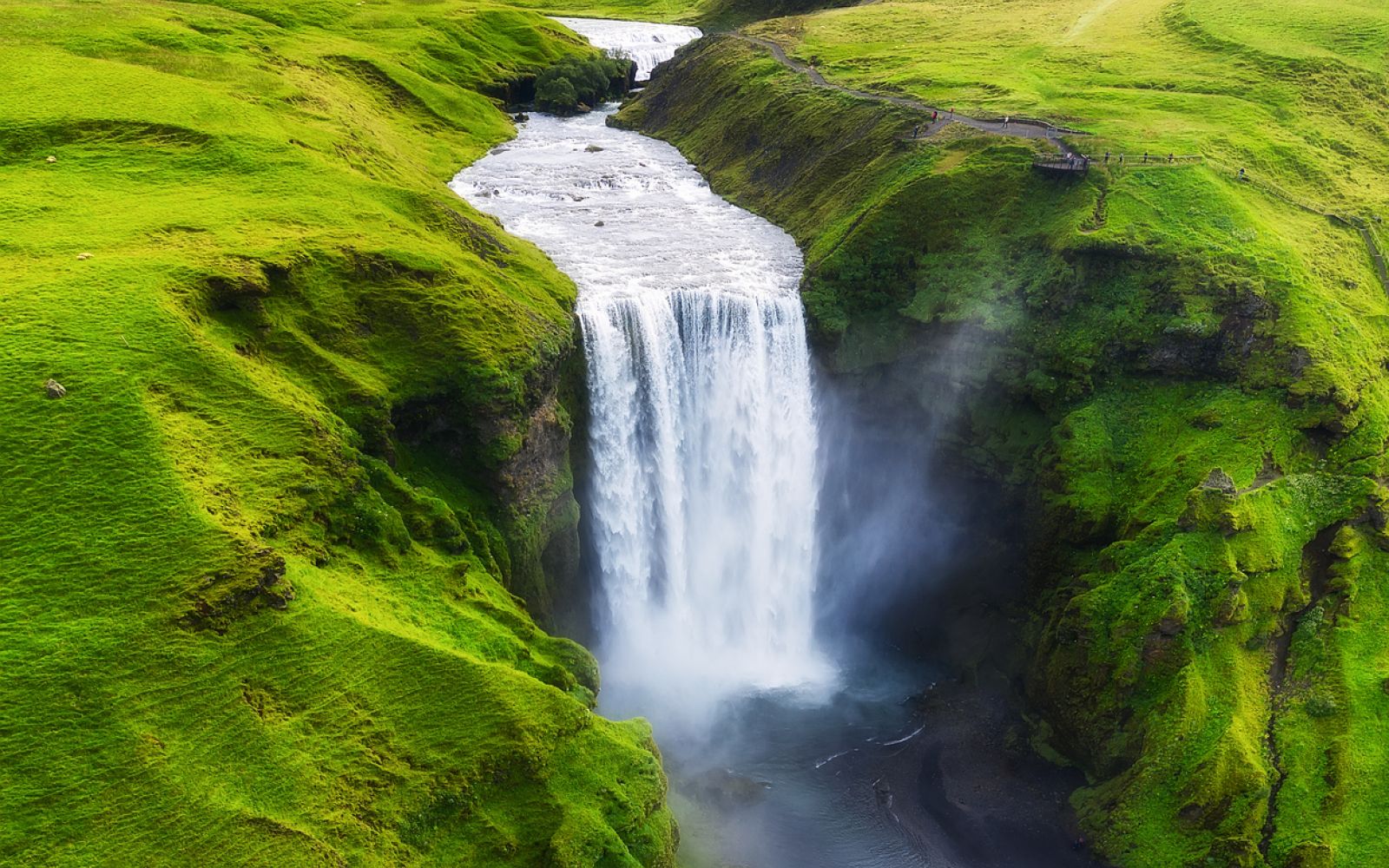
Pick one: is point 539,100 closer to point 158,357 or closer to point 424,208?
point 424,208

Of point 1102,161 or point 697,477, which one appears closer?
point 697,477

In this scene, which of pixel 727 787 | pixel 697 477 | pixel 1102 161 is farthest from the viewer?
pixel 1102 161

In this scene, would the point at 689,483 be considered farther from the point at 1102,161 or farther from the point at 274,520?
the point at 1102,161

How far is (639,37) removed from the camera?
89.5 meters

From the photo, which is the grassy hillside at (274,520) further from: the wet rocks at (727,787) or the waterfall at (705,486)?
the wet rocks at (727,787)

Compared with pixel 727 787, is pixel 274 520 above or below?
above

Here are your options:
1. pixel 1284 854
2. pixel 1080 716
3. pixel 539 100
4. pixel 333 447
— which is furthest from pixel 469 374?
pixel 539 100

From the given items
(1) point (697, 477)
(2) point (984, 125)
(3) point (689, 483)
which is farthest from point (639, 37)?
(3) point (689, 483)

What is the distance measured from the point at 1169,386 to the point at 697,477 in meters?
18.8

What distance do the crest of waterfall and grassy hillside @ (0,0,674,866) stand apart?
50454 millimetres

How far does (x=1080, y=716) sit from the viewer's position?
33.1 meters

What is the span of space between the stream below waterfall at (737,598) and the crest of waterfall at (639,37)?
1855 inches

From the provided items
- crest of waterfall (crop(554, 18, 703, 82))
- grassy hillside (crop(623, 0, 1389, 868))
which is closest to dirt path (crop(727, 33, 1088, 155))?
grassy hillside (crop(623, 0, 1389, 868))

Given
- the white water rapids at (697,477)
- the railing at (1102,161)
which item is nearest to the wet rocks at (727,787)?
the white water rapids at (697,477)
